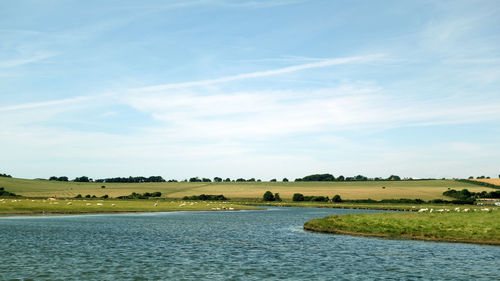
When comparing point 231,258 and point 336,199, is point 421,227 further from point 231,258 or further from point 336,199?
point 336,199

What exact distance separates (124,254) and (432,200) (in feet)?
495

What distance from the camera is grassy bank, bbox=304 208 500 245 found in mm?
57781

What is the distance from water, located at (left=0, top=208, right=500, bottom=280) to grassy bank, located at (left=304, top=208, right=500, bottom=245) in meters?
4.01

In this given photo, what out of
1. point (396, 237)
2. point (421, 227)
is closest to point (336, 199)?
point (421, 227)

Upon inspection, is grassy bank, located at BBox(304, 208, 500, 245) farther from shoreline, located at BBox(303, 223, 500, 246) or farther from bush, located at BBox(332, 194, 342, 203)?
bush, located at BBox(332, 194, 342, 203)

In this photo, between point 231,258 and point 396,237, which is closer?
point 231,258

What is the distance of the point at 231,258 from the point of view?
142 feet

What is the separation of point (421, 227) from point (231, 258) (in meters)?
32.5

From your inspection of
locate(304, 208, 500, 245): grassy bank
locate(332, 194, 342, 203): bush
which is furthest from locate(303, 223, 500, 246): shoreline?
locate(332, 194, 342, 203): bush

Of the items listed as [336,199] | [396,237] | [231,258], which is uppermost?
[336,199]

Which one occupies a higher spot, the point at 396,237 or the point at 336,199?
the point at 336,199

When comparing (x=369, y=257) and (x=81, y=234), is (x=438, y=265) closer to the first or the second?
(x=369, y=257)

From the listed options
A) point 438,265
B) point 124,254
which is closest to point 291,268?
point 438,265

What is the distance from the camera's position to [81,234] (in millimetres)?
62250
